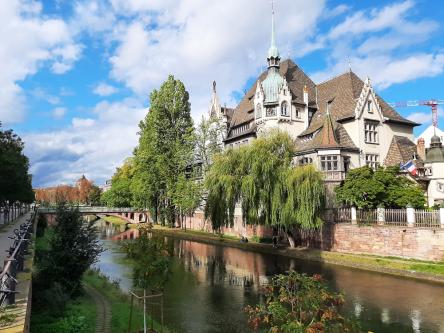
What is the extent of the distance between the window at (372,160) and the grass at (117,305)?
3055cm

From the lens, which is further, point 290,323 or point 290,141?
point 290,141

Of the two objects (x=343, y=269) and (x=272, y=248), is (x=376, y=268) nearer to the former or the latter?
(x=343, y=269)

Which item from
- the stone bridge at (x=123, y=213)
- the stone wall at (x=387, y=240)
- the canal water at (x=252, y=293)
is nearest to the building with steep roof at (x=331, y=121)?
the stone wall at (x=387, y=240)

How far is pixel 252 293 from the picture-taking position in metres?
22.6

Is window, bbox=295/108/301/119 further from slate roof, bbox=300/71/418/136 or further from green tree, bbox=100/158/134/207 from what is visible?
green tree, bbox=100/158/134/207

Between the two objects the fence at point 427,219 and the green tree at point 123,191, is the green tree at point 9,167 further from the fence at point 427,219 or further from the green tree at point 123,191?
the green tree at point 123,191

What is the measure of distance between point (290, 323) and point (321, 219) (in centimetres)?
2780

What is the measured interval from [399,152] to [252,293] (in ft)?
99.4

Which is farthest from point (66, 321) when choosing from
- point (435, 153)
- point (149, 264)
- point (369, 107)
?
point (369, 107)

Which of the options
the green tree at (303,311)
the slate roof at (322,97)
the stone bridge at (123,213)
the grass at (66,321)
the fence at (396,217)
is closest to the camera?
the green tree at (303,311)

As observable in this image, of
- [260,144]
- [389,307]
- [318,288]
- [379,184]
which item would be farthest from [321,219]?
[318,288]

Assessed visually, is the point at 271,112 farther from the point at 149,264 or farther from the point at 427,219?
the point at 149,264

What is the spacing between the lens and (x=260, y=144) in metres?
37.2

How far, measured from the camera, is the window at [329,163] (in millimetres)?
40344
